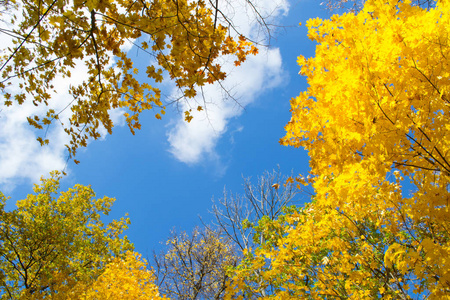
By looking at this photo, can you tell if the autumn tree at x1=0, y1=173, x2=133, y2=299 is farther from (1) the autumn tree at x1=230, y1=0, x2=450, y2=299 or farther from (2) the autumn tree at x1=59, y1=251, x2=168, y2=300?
(1) the autumn tree at x1=230, y1=0, x2=450, y2=299

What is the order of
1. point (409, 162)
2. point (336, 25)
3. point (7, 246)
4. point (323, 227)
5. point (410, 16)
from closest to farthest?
point (409, 162) → point (410, 16) → point (336, 25) → point (323, 227) → point (7, 246)

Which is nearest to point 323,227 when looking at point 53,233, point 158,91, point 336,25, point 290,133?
point 290,133

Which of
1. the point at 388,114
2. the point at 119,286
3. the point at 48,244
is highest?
the point at 48,244

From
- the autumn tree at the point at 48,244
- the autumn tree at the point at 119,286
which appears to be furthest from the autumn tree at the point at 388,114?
the autumn tree at the point at 48,244

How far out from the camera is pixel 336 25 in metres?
2.69

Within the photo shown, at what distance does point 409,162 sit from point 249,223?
16.6ft

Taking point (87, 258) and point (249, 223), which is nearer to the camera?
point (249, 223)

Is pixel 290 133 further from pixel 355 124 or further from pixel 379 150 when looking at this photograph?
pixel 379 150

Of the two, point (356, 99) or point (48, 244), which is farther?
point (48, 244)

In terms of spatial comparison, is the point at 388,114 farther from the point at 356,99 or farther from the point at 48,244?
the point at 48,244

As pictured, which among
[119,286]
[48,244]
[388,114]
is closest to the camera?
[388,114]

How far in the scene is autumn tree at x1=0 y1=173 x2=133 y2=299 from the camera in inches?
316

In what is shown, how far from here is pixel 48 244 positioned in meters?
8.51

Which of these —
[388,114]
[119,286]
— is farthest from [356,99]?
[119,286]
